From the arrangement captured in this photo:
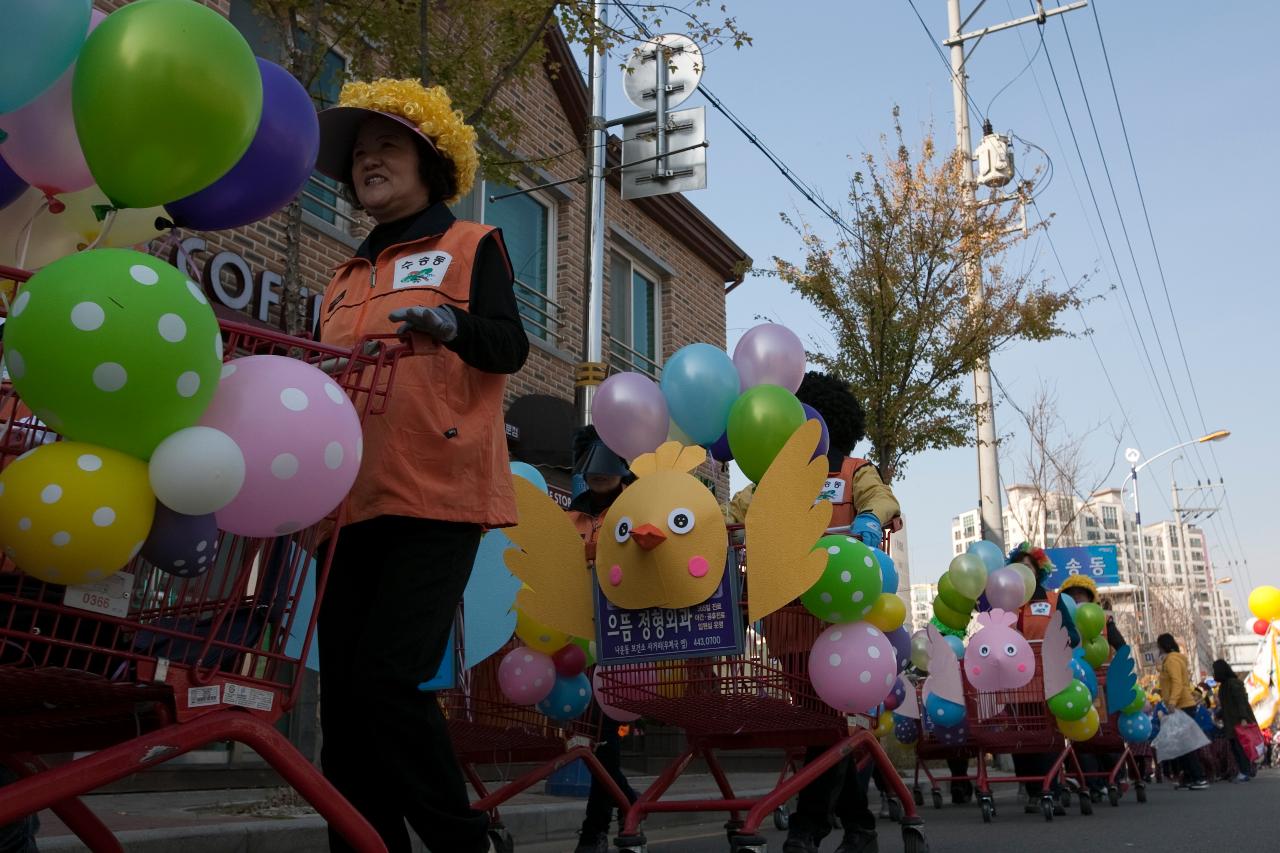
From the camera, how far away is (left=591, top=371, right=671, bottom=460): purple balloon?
16.8ft

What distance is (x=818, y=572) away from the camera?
422 centimetres

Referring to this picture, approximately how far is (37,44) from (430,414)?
3.96 feet

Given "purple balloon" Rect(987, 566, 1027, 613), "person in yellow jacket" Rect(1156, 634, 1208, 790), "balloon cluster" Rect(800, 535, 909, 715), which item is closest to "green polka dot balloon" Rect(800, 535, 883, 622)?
"balloon cluster" Rect(800, 535, 909, 715)

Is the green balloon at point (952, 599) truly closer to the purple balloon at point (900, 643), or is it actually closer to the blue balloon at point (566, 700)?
the purple balloon at point (900, 643)

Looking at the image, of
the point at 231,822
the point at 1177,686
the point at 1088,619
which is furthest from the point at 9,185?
the point at 1177,686

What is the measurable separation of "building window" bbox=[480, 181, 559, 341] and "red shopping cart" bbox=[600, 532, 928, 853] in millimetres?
8814

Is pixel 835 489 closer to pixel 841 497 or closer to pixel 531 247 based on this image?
pixel 841 497

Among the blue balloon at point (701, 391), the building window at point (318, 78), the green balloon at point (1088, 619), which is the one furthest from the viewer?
the building window at point (318, 78)

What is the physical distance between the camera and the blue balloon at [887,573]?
4.81m

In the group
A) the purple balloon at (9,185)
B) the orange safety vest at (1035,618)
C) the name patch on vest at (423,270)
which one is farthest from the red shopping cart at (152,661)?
the orange safety vest at (1035,618)

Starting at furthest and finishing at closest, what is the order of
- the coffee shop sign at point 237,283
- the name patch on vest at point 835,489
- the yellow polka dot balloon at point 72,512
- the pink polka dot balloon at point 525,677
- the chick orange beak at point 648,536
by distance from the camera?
the coffee shop sign at point 237,283 → the name patch on vest at point 835,489 → the pink polka dot balloon at point 525,677 → the chick orange beak at point 648,536 → the yellow polka dot balloon at point 72,512

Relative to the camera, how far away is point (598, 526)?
532cm

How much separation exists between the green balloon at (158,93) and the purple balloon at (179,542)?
→ 702 millimetres

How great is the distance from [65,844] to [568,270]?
10.7 meters
